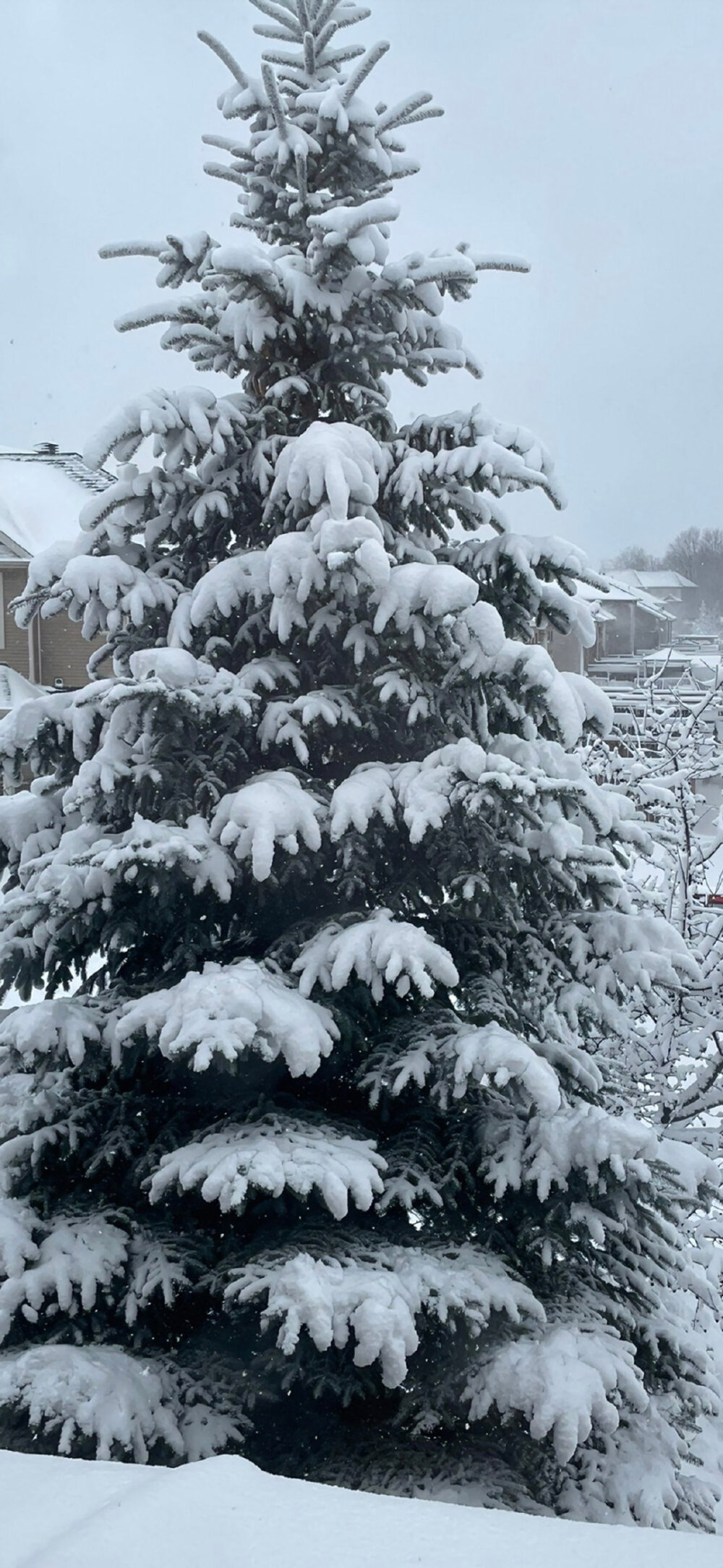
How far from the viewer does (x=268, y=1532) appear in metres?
1.97

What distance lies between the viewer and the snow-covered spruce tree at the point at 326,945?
150 inches

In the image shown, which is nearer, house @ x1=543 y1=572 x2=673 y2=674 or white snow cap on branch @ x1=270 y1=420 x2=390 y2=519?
white snow cap on branch @ x1=270 y1=420 x2=390 y2=519

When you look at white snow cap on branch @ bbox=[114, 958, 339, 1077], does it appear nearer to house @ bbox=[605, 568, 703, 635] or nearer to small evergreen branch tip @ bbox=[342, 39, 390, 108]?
small evergreen branch tip @ bbox=[342, 39, 390, 108]

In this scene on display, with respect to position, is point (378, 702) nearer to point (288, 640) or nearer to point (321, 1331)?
point (288, 640)

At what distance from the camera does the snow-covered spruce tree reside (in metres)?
3.82

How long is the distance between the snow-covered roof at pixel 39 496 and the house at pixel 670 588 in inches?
2571

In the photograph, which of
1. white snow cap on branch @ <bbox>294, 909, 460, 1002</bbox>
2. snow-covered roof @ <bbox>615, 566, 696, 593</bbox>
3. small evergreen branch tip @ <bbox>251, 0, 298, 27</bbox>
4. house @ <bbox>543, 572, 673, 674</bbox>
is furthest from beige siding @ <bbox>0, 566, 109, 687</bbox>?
snow-covered roof @ <bbox>615, 566, 696, 593</bbox>

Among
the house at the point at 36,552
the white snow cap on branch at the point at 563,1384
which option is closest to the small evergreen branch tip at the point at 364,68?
the white snow cap on branch at the point at 563,1384

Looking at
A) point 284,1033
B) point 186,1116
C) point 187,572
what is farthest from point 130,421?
point 186,1116

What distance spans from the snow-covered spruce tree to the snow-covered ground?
132 centimetres

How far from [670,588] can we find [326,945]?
303 ft

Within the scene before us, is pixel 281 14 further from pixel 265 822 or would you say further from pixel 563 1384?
pixel 563 1384

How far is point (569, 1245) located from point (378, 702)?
2349 millimetres

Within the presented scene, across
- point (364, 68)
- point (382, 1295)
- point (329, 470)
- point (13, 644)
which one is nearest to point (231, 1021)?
point (382, 1295)
